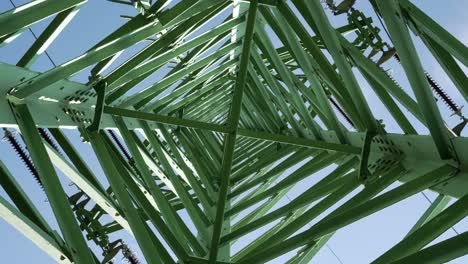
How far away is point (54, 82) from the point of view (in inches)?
184

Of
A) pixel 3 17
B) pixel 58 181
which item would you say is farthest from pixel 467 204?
pixel 3 17

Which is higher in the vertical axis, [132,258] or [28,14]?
[28,14]

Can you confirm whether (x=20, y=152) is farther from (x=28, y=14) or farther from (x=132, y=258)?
(x=28, y=14)

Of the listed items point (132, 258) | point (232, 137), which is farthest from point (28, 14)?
point (132, 258)

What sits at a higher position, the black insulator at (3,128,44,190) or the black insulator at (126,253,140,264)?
the black insulator at (3,128,44,190)

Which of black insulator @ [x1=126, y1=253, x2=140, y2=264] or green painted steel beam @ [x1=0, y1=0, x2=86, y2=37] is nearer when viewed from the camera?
green painted steel beam @ [x1=0, y1=0, x2=86, y2=37]

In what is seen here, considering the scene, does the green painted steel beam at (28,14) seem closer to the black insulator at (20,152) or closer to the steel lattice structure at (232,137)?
the steel lattice structure at (232,137)

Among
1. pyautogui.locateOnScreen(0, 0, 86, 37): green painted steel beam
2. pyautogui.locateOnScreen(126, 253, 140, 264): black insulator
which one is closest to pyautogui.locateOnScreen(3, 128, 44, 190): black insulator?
pyautogui.locateOnScreen(126, 253, 140, 264): black insulator

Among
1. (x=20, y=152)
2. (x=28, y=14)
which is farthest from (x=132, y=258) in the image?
(x=28, y=14)

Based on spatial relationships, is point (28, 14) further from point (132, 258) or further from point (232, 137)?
point (132, 258)

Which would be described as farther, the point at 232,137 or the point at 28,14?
the point at 232,137

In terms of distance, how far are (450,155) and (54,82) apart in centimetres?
343

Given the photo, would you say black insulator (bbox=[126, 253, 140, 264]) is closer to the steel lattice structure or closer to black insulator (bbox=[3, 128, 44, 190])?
the steel lattice structure

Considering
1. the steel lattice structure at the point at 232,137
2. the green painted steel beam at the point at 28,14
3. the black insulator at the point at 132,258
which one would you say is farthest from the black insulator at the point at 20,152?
the green painted steel beam at the point at 28,14
